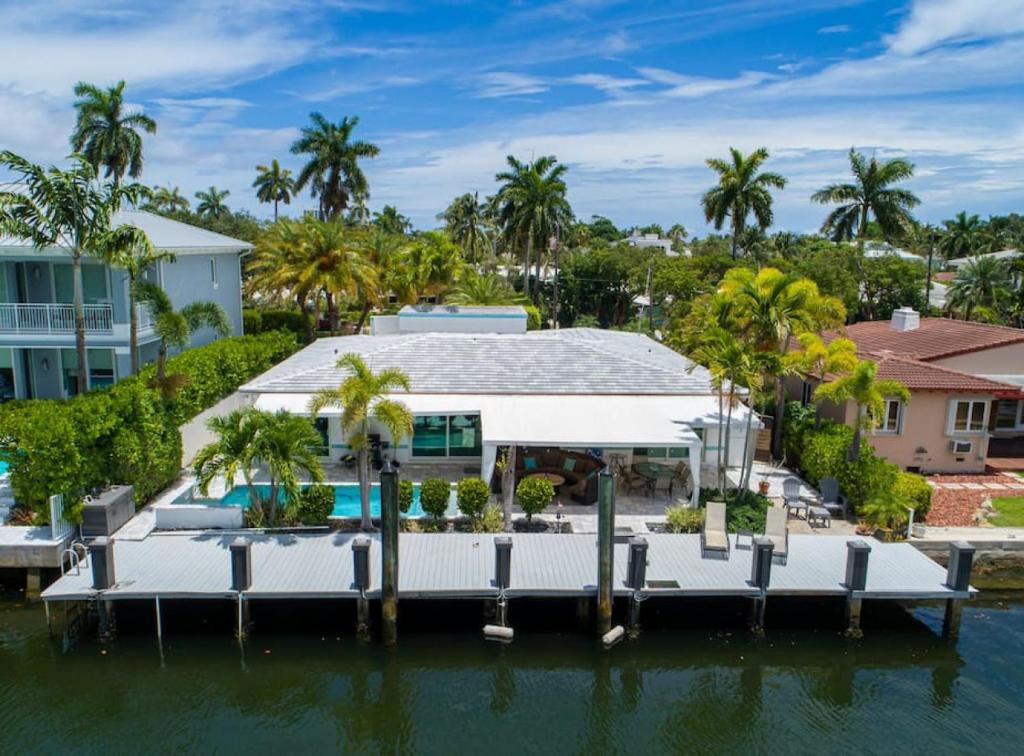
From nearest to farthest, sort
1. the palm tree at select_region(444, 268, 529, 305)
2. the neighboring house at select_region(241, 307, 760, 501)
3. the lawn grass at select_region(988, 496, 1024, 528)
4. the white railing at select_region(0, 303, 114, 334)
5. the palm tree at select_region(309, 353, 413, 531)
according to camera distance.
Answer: the palm tree at select_region(309, 353, 413, 531), the neighboring house at select_region(241, 307, 760, 501), the lawn grass at select_region(988, 496, 1024, 528), the white railing at select_region(0, 303, 114, 334), the palm tree at select_region(444, 268, 529, 305)

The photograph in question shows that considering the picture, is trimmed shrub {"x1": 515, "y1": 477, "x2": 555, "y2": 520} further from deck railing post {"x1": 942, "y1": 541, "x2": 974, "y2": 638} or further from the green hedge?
the green hedge

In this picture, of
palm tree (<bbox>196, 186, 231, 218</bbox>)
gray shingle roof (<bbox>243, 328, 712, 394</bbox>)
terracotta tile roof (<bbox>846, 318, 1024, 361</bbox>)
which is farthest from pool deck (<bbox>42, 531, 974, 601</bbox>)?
palm tree (<bbox>196, 186, 231, 218</bbox>)

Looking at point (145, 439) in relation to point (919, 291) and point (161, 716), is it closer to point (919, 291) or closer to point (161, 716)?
point (161, 716)

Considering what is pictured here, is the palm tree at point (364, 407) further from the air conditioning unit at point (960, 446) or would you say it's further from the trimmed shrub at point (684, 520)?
the air conditioning unit at point (960, 446)

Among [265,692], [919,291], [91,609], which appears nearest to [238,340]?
[91,609]

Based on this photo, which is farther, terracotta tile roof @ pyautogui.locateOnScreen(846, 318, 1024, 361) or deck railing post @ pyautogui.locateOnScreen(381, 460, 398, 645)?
terracotta tile roof @ pyautogui.locateOnScreen(846, 318, 1024, 361)

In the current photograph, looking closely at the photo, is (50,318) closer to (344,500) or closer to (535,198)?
(344,500)
